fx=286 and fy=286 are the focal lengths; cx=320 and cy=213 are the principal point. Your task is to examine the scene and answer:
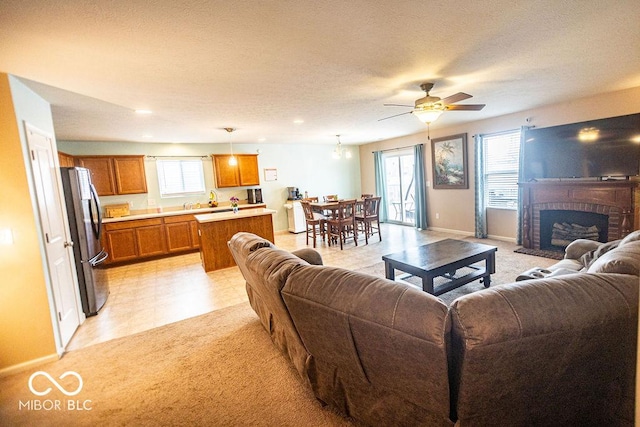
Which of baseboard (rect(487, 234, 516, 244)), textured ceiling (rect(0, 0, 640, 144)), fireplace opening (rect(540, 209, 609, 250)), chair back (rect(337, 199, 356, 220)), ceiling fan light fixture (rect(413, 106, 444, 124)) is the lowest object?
baseboard (rect(487, 234, 516, 244))

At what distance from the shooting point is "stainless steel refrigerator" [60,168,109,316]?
308cm

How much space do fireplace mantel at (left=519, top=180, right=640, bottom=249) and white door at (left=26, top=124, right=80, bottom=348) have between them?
20.8ft

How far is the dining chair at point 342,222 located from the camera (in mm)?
5685

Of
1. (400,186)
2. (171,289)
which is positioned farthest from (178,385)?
(400,186)

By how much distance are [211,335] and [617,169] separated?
556 centimetres

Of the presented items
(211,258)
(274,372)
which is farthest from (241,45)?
(211,258)

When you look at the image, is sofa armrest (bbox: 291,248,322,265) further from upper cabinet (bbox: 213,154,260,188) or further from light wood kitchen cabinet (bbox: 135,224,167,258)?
upper cabinet (bbox: 213,154,260,188)

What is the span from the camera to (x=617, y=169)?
395 cm

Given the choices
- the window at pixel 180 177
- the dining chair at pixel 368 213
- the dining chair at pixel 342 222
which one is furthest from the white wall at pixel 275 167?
the dining chair at pixel 368 213

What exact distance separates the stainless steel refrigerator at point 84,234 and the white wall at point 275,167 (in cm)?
260

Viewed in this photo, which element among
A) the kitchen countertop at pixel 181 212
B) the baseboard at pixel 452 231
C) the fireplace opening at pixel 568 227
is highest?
the kitchen countertop at pixel 181 212

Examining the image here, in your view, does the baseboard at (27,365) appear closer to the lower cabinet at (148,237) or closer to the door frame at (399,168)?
the lower cabinet at (148,237)

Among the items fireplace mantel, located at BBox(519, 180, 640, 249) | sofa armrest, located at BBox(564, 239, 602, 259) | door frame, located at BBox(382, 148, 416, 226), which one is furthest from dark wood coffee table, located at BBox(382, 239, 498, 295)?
door frame, located at BBox(382, 148, 416, 226)

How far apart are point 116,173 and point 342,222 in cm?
453
